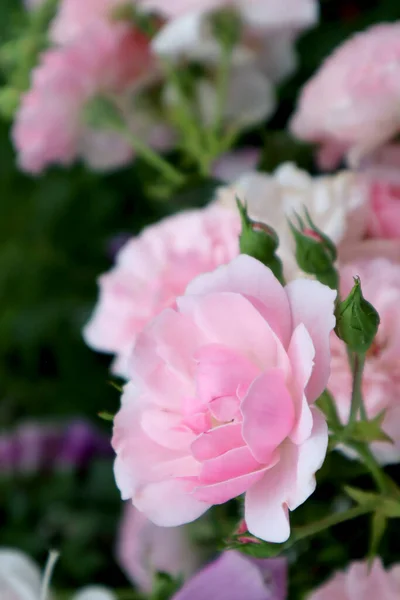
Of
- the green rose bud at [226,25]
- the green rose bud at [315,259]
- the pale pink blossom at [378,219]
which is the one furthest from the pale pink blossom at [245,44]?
the green rose bud at [315,259]

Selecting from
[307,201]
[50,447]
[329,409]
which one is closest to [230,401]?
[329,409]

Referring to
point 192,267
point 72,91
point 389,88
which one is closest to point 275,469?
point 192,267

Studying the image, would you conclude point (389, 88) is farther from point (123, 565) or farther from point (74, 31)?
point (123, 565)

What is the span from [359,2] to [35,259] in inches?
15.3

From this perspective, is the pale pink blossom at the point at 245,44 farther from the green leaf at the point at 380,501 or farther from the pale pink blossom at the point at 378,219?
the green leaf at the point at 380,501

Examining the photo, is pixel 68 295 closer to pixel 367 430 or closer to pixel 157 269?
pixel 157 269

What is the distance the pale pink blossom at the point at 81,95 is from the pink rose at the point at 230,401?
0.29 m

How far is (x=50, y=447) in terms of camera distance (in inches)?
24.7

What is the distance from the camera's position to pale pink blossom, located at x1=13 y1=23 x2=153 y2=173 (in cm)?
49

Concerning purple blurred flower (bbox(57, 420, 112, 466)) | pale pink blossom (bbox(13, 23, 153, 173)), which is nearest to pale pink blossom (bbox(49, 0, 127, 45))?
pale pink blossom (bbox(13, 23, 153, 173))

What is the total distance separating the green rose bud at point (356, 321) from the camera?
237mm

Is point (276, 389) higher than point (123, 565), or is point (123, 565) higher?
point (276, 389)

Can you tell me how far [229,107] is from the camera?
21.6 inches

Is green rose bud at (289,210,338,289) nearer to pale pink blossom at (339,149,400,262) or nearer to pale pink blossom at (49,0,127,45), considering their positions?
pale pink blossom at (339,149,400,262)
